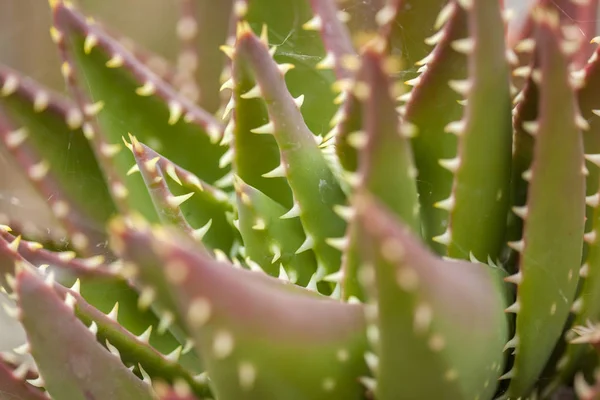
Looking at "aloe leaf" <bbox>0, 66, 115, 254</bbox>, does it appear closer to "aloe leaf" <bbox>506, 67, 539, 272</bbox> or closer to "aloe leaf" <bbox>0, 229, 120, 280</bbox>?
"aloe leaf" <bbox>0, 229, 120, 280</bbox>

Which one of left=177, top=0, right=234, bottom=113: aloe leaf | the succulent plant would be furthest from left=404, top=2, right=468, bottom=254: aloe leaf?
left=177, top=0, right=234, bottom=113: aloe leaf

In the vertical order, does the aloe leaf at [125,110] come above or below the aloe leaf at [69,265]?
above

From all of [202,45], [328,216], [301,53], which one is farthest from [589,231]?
[202,45]

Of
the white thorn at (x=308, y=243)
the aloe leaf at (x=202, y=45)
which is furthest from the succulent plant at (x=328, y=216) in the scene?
the aloe leaf at (x=202, y=45)

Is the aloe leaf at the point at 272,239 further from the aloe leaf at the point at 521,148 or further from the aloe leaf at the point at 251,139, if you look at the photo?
the aloe leaf at the point at 521,148

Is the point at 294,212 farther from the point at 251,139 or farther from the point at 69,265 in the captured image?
the point at 69,265

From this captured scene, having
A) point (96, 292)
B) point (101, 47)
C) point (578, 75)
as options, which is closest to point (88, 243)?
point (96, 292)
